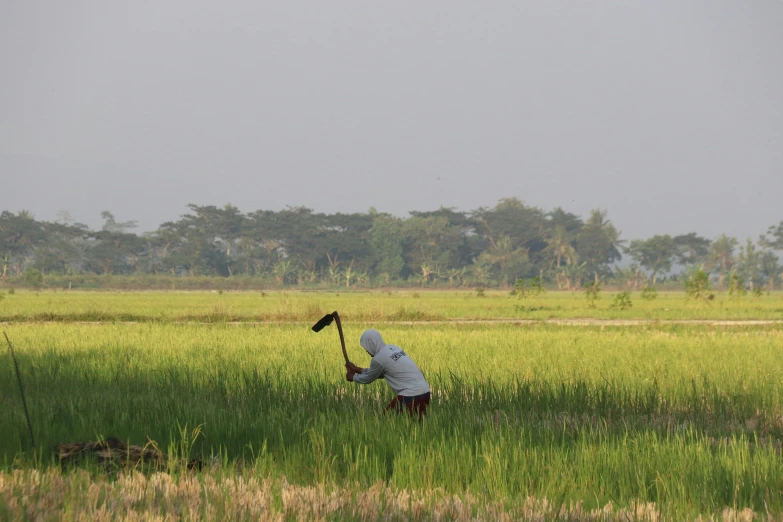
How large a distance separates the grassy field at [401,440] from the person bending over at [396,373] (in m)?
0.29

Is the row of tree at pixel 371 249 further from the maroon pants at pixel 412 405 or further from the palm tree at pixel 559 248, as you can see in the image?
the maroon pants at pixel 412 405

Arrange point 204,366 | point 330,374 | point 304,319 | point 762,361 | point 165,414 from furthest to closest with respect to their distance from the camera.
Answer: point 304,319, point 762,361, point 204,366, point 330,374, point 165,414

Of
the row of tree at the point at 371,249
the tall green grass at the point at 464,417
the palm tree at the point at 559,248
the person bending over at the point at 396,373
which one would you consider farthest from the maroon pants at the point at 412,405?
the palm tree at the point at 559,248

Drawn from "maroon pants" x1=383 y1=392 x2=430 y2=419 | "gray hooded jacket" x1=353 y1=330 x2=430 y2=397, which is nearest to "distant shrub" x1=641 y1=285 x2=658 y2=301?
"maroon pants" x1=383 y1=392 x2=430 y2=419

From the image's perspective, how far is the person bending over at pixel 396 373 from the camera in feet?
21.9

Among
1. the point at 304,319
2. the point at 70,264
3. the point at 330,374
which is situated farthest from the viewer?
the point at 70,264

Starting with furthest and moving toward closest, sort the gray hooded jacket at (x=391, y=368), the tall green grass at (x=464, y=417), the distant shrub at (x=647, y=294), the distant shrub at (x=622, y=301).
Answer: the distant shrub at (x=647, y=294) → the distant shrub at (x=622, y=301) → the gray hooded jacket at (x=391, y=368) → the tall green grass at (x=464, y=417)

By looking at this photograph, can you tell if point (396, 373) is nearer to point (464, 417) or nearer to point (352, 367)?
point (352, 367)

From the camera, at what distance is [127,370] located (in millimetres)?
11203

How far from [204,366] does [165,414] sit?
4.73 meters

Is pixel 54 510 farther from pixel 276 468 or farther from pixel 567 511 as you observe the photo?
pixel 567 511

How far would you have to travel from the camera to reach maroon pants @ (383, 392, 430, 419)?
685cm

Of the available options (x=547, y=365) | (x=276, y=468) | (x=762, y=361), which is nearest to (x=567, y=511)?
(x=276, y=468)

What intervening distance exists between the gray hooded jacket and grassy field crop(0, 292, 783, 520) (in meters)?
0.36
